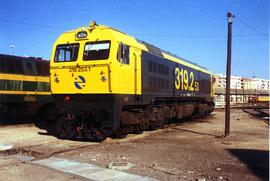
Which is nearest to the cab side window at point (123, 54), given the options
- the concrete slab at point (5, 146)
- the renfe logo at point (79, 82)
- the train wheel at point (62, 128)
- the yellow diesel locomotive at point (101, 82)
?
the yellow diesel locomotive at point (101, 82)

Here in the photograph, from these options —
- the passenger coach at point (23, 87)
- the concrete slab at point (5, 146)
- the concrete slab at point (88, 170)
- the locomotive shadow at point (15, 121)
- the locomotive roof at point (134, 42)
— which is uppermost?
the locomotive roof at point (134, 42)

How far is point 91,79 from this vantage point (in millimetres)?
12305

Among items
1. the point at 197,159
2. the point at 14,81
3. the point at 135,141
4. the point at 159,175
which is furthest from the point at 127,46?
Result: the point at 14,81

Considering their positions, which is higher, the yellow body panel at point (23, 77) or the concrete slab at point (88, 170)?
the yellow body panel at point (23, 77)

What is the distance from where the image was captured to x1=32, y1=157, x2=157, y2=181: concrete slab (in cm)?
712

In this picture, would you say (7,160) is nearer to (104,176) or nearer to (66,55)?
(104,176)

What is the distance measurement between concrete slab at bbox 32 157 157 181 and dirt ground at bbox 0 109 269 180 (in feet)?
0.91

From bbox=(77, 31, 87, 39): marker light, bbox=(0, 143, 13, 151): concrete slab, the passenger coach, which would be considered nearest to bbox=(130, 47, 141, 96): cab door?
bbox=(77, 31, 87, 39): marker light

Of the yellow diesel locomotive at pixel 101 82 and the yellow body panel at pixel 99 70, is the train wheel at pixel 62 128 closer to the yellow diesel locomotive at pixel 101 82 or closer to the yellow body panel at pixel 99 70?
the yellow diesel locomotive at pixel 101 82

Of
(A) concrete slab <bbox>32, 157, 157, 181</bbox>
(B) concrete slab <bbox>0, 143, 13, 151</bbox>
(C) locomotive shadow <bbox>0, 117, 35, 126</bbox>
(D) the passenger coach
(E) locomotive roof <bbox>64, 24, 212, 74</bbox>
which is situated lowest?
(A) concrete slab <bbox>32, 157, 157, 181</bbox>

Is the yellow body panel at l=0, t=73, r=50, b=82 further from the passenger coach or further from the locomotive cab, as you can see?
the locomotive cab

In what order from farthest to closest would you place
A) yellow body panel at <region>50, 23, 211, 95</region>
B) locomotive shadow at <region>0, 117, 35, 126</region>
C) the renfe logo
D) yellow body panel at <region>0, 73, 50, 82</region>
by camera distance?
locomotive shadow at <region>0, 117, 35, 126</region>, yellow body panel at <region>0, 73, 50, 82</region>, the renfe logo, yellow body panel at <region>50, 23, 211, 95</region>

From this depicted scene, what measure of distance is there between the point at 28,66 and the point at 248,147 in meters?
12.2

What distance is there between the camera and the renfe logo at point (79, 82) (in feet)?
41.1
